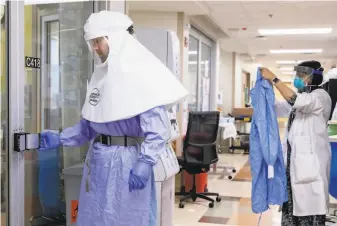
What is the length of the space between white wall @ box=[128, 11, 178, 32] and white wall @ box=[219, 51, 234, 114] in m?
5.27

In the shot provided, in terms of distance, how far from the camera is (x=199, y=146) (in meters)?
5.03

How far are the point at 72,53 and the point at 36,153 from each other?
2.60ft

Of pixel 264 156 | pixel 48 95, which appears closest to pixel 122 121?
pixel 48 95

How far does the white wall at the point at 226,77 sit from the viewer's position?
36.9 ft

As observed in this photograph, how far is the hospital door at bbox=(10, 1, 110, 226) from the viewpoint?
234 cm

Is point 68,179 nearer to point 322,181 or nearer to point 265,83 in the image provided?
point 265,83

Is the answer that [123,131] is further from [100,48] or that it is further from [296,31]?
[296,31]

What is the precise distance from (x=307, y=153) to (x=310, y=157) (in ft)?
0.12

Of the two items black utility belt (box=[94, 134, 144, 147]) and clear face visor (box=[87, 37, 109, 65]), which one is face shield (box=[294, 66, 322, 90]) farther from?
clear face visor (box=[87, 37, 109, 65])

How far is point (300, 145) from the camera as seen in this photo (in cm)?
334

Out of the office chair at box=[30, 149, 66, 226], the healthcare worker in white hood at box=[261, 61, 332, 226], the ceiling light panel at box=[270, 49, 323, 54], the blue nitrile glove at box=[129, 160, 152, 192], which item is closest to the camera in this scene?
the blue nitrile glove at box=[129, 160, 152, 192]

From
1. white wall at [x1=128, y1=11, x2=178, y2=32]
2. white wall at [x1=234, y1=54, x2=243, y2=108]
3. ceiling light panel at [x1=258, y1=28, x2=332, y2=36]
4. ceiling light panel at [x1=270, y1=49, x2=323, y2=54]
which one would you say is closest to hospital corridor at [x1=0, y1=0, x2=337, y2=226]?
white wall at [x1=128, y1=11, x2=178, y2=32]

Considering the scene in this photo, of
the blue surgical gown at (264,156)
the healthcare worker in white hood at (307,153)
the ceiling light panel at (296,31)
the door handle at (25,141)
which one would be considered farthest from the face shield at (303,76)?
the ceiling light panel at (296,31)

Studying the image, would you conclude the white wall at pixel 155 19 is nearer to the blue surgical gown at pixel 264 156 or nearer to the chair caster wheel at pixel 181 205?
the chair caster wheel at pixel 181 205
